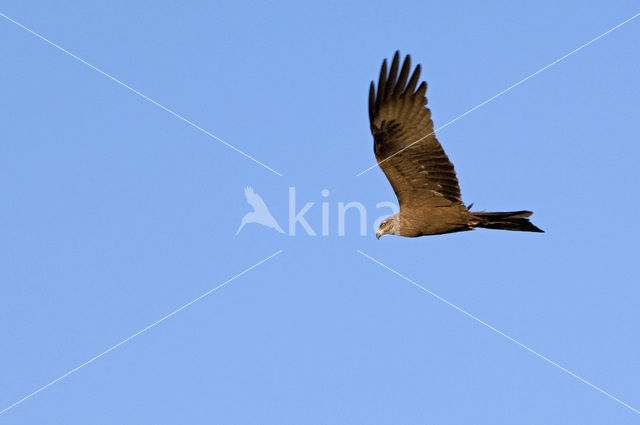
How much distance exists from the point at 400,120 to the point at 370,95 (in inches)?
21.2

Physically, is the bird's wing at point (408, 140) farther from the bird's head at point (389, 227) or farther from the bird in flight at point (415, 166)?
the bird's head at point (389, 227)

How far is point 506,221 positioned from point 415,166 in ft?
4.88

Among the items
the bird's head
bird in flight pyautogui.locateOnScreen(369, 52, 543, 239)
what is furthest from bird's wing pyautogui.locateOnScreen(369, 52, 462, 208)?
the bird's head

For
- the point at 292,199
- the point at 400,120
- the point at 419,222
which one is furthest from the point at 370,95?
Answer: the point at 292,199

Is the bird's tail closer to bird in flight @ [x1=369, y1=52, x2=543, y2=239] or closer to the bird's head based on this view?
bird in flight @ [x1=369, y1=52, x2=543, y2=239]

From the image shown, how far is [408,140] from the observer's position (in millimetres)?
16406

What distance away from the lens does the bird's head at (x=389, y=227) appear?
17.1 meters

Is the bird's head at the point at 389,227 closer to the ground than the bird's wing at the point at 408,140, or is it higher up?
closer to the ground

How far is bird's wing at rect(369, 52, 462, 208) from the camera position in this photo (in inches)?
639

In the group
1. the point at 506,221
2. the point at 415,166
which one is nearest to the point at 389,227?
the point at 415,166

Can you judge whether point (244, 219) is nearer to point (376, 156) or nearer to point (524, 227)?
point (376, 156)

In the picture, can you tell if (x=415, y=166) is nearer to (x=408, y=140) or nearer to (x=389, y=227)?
(x=408, y=140)

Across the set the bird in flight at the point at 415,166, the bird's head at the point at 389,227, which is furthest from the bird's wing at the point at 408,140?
the bird's head at the point at 389,227

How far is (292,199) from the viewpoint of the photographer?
2042cm
